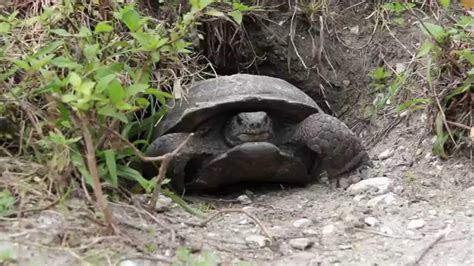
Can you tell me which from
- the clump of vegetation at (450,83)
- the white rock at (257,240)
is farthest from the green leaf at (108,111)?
the clump of vegetation at (450,83)

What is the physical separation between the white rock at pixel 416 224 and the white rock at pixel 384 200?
0.67 feet

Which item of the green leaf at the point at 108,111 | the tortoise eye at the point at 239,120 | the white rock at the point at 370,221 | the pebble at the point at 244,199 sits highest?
the green leaf at the point at 108,111

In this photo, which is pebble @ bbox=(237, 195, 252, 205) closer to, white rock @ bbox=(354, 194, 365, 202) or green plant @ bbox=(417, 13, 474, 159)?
white rock @ bbox=(354, 194, 365, 202)

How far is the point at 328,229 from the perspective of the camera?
2242 millimetres

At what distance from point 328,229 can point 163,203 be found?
50cm

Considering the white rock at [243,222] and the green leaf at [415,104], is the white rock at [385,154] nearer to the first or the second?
the green leaf at [415,104]

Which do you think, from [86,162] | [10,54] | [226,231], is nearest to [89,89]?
[86,162]

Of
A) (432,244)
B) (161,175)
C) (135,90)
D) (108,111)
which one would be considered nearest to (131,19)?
(135,90)

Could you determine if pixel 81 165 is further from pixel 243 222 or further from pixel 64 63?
pixel 243 222

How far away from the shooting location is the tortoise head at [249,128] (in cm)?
279

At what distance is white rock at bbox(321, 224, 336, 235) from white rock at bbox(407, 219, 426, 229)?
215 mm

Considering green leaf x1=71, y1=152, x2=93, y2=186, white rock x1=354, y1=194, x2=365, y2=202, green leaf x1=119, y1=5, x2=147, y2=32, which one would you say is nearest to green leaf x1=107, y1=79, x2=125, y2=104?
green leaf x1=71, y1=152, x2=93, y2=186

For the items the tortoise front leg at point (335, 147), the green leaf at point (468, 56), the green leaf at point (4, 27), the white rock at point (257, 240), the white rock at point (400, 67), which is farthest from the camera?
the white rock at point (400, 67)

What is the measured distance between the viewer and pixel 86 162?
2.16m
